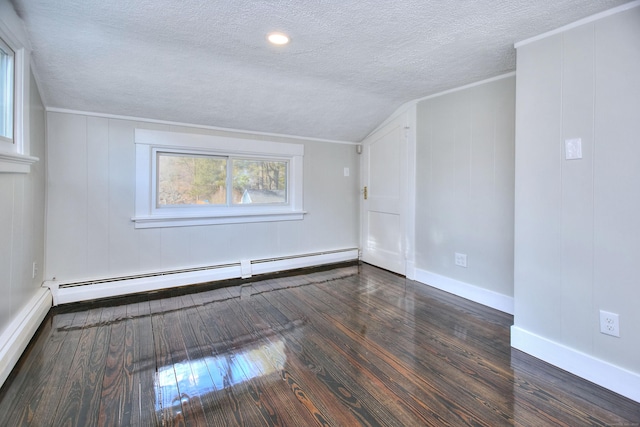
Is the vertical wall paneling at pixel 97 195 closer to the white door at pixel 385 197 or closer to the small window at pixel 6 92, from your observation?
the small window at pixel 6 92

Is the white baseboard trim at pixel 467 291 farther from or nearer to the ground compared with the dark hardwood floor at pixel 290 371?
farther from the ground

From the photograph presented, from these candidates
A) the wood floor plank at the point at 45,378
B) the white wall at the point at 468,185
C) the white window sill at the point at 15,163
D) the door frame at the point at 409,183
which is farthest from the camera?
the door frame at the point at 409,183

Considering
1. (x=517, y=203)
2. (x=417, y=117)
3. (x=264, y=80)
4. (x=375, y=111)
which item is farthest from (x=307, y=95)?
(x=517, y=203)

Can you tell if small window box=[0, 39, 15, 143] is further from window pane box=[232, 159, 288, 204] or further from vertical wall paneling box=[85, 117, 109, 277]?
window pane box=[232, 159, 288, 204]

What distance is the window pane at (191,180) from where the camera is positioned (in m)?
3.23

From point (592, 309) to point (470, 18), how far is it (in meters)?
1.83

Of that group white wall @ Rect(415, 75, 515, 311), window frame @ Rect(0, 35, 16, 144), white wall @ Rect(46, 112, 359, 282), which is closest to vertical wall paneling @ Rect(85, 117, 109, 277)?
white wall @ Rect(46, 112, 359, 282)

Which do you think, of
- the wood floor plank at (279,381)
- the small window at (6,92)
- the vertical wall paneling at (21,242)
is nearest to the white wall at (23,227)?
the vertical wall paneling at (21,242)

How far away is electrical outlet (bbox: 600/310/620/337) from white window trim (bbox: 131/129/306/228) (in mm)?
2962

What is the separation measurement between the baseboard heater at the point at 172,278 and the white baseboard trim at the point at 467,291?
1.31m

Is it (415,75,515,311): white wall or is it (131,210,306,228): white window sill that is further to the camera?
(131,210,306,228): white window sill

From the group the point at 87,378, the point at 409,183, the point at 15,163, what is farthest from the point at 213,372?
the point at 409,183

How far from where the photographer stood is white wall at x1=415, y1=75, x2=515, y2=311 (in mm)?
2621

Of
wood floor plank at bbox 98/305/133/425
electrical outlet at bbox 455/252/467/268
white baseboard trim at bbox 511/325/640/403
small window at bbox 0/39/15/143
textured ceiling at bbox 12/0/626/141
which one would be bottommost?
wood floor plank at bbox 98/305/133/425
